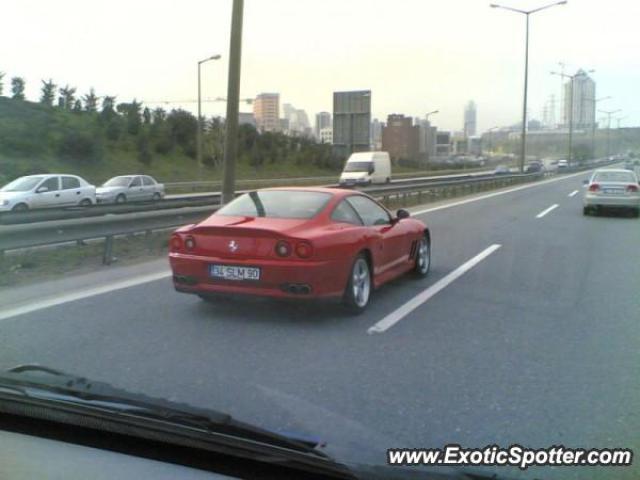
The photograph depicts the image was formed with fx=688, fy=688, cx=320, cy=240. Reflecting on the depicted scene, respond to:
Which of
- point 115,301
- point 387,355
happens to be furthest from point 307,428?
point 115,301

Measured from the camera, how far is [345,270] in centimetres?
690

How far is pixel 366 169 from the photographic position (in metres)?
37.6

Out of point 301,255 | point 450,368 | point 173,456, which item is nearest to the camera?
point 173,456

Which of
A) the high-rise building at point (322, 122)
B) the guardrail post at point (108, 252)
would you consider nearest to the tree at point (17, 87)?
the guardrail post at point (108, 252)

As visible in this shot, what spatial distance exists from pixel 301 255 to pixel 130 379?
212cm

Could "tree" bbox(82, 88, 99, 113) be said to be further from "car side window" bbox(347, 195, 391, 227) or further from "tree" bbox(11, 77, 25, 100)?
"car side window" bbox(347, 195, 391, 227)

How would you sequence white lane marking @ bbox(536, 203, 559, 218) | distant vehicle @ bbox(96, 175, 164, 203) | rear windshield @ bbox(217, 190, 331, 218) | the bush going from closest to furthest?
rear windshield @ bbox(217, 190, 331, 218), white lane marking @ bbox(536, 203, 559, 218), distant vehicle @ bbox(96, 175, 164, 203), the bush

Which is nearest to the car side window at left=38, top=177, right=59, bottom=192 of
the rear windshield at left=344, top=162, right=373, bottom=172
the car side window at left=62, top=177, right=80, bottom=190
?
the car side window at left=62, top=177, right=80, bottom=190

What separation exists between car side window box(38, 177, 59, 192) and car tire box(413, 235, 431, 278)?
629 inches

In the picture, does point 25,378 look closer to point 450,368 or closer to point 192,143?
point 450,368

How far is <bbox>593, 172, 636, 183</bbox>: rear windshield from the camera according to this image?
831 inches

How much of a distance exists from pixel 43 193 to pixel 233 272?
17092 mm

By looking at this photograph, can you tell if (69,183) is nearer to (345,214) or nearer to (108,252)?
(108,252)

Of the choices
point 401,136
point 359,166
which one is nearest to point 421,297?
point 359,166
